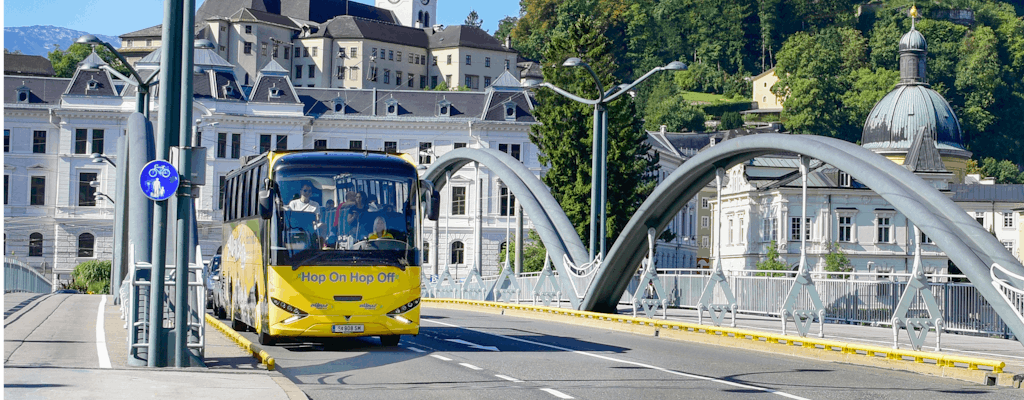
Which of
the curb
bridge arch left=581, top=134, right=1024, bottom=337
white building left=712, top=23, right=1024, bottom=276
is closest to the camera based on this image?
the curb

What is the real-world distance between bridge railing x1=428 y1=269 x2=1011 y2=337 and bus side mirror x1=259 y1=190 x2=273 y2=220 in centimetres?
1010

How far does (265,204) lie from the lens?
19438 mm

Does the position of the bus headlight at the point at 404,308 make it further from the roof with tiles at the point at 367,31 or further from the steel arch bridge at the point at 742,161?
the roof with tiles at the point at 367,31

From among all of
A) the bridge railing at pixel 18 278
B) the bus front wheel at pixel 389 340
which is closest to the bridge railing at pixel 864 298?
the bus front wheel at pixel 389 340

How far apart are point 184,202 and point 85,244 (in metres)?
74.6

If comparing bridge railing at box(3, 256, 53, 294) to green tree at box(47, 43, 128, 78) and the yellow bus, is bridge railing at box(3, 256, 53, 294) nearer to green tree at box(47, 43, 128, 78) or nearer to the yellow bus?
the yellow bus

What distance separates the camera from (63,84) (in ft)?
294

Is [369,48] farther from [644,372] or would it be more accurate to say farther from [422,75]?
[644,372]

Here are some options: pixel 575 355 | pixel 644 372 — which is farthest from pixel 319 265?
pixel 644 372

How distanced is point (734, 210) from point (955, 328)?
68.9 m

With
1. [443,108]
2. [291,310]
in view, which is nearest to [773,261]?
[443,108]

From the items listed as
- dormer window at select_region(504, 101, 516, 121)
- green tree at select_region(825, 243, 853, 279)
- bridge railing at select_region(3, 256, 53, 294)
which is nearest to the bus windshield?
bridge railing at select_region(3, 256, 53, 294)

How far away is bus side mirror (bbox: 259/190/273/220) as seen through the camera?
1939 centimetres

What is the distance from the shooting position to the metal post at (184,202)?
48.6 ft
